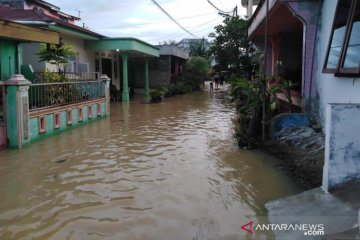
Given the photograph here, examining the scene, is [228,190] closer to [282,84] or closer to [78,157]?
[78,157]

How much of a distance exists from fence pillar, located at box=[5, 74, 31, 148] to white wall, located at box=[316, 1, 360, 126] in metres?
6.88

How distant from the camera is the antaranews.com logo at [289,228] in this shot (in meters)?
3.91

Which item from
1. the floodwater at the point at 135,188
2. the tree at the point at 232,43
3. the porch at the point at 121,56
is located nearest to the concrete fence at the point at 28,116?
the floodwater at the point at 135,188

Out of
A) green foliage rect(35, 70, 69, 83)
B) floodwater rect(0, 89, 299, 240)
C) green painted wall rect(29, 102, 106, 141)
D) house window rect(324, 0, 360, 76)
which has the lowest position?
floodwater rect(0, 89, 299, 240)

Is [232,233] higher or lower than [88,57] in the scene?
lower

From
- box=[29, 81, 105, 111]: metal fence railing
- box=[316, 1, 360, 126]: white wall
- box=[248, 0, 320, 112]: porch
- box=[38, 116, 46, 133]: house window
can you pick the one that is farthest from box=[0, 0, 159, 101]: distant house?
box=[316, 1, 360, 126]: white wall

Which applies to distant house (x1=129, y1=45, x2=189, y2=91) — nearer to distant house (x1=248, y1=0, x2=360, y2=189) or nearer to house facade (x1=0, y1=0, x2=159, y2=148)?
house facade (x1=0, y1=0, x2=159, y2=148)

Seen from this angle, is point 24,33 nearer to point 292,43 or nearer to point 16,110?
point 16,110

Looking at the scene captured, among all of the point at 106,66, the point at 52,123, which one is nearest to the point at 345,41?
the point at 52,123

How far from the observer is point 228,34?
3256cm

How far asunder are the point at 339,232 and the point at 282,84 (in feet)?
21.5

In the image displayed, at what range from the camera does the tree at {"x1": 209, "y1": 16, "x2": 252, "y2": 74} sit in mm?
32094

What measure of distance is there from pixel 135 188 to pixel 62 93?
6983mm

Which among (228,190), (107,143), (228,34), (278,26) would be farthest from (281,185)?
(228,34)
